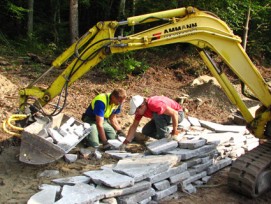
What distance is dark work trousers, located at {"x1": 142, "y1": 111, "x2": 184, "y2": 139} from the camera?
708 centimetres

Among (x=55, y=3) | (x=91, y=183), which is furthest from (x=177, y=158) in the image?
(x=55, y=3)

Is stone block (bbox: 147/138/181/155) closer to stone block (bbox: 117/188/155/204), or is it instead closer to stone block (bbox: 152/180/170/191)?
stone block (bbox: 152/180/170/191)

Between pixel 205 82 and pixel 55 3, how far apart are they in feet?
29.7

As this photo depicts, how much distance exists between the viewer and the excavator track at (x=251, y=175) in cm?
568

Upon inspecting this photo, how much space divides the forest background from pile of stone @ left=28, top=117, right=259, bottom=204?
4976 millimetres

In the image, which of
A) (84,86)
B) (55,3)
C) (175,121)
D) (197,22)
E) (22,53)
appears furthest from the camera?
(55,3)

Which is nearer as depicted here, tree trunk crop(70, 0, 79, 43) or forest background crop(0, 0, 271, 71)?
forest background crop(0, 0, 271, 71)

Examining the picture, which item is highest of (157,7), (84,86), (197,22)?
(157,7)

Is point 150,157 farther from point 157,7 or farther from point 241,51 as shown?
point 157,7

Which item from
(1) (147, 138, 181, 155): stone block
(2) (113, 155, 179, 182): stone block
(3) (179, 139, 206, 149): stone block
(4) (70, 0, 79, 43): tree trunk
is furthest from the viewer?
(4) (70, 0, 79, 43): tree trunk

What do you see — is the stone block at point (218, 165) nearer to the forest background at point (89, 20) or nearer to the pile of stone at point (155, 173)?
the pile of stone at point (155, 173)

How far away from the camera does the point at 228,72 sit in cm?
1323

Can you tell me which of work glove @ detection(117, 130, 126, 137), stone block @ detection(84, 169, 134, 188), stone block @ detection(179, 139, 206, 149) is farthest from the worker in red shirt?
stone block @ detection(84, 169, 134, 188)

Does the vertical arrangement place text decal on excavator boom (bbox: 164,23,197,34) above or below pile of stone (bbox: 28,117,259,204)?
above
